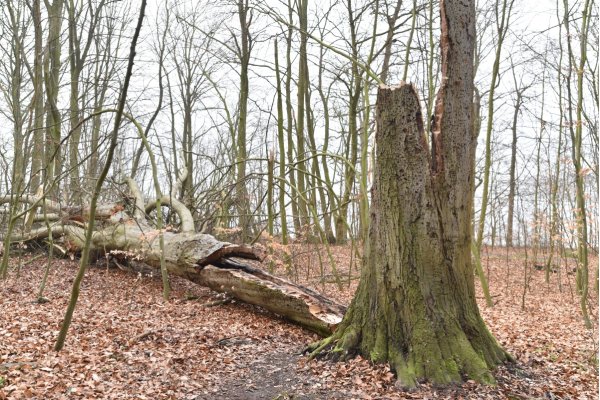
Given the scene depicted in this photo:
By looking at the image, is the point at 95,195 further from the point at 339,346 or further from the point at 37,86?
the point at 37,86

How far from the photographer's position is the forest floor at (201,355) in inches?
163

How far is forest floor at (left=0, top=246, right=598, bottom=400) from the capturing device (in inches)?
163

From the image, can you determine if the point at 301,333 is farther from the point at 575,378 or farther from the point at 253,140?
the point at 253,140

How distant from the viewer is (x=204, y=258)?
7.59 metres

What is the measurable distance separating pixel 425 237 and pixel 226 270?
371 cm

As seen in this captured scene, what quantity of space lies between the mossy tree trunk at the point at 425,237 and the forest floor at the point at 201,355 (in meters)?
0.31

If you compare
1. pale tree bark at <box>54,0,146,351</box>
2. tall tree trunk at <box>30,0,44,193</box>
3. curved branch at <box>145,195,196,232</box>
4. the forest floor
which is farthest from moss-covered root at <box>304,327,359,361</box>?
tall tree trunk at <box>30,0,44,193</box>

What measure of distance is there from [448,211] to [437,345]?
129cm

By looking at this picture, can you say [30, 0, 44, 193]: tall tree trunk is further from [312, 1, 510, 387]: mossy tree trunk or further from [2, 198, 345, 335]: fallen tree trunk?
[312, 1, 510, 387]: mossy tree trunk

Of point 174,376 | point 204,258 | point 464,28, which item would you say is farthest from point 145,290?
point 464,28

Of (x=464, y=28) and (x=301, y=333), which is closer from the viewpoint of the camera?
(x=464, y=28)

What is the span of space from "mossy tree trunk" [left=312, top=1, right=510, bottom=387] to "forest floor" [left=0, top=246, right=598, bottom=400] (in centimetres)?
31

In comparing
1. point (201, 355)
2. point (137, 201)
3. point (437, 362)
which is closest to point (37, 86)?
point (137, 201)

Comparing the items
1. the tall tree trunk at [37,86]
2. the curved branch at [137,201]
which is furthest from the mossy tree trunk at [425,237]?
the tall tree trunk at [37,86]
